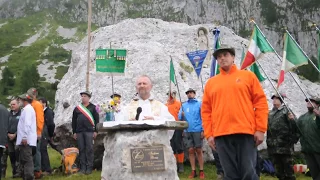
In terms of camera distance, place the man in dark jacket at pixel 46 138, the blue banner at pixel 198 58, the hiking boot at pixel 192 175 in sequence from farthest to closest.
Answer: the blue banner at pixel 198 58
the man in dark jacket at pixel 46 138
the hiking boot at pixel 192 175

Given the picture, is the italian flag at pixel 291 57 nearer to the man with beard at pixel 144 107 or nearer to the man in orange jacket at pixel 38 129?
the man with beard at pixel 144 107

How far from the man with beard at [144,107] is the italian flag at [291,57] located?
3.08 m

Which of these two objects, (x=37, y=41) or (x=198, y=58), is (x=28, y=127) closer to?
(x=198, y=58)

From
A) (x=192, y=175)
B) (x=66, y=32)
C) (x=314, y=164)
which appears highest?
(x=66, y=32)

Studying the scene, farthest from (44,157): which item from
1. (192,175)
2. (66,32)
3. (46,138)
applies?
(66,32)

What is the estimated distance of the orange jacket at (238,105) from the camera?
4.98m

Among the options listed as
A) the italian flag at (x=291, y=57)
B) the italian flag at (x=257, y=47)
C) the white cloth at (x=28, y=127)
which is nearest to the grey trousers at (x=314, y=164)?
the italian flag at (x=291, y=57)

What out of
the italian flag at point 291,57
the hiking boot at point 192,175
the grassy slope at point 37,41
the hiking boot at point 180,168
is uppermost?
the grassy slope at point 37,41

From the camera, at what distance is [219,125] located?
511cm

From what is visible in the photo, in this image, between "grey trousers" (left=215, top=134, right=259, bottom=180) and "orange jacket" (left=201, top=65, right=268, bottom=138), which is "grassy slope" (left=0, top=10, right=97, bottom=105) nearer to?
"orange jacket" (left=201, top=65, right=268, bottom=138)

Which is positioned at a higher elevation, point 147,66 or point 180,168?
point 147,66

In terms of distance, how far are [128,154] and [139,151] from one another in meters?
0.16

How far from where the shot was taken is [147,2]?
152 metres

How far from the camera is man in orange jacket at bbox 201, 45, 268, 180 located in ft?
16.3
